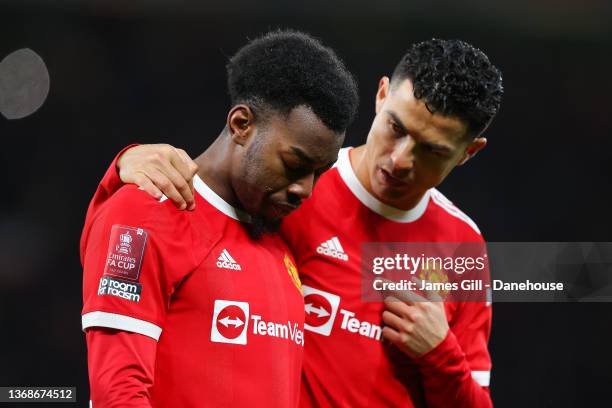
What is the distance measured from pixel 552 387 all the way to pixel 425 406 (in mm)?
1840

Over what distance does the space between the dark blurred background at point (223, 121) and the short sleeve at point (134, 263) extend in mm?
1994

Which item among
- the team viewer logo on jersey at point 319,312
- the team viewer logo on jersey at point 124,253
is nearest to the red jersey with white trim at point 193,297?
the team viewer logo on jersey at point 124,253

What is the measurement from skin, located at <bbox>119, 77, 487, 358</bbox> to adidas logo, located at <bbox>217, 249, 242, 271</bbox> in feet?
1.67

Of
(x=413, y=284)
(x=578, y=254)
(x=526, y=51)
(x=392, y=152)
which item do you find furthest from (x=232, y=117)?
(x=526, y=51)

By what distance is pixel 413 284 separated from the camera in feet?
6.73

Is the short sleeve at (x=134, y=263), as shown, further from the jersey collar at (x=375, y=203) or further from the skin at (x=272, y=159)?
the jersey collar at (x=375, y=203)

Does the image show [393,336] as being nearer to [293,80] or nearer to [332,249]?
[332,249]

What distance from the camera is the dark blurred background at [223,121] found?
3.44 meters

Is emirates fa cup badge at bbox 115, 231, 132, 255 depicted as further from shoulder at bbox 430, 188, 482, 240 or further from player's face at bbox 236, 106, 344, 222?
shoulder at bbox 430, 188, 482, 240

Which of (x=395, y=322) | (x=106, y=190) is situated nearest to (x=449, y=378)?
(x=395, y=322)

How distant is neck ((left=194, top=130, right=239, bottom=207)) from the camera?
5.49 ft

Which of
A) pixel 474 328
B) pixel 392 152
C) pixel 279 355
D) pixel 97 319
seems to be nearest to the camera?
pixel 97 319

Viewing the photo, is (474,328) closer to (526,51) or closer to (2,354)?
(2,354)

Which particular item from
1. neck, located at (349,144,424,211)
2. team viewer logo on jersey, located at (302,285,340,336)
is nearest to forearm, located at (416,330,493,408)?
team viewer logo on jersey, located at (302,285,340,336)
